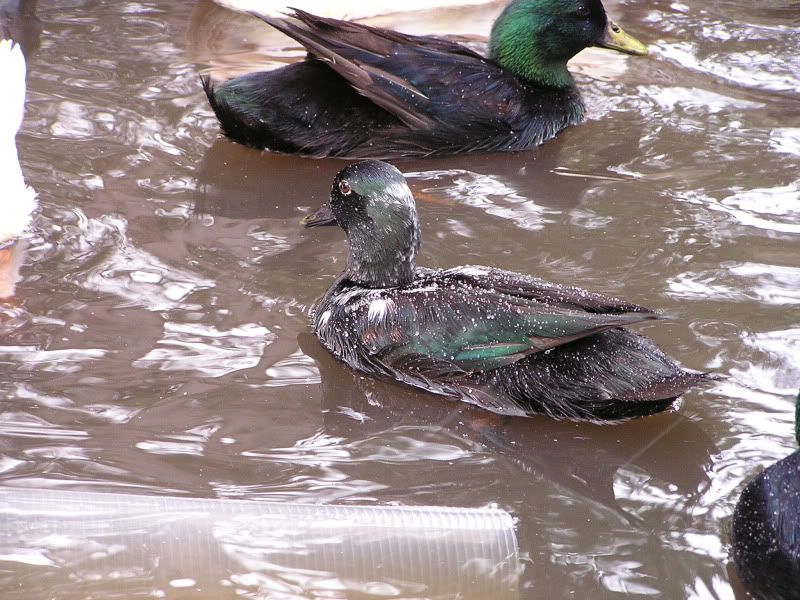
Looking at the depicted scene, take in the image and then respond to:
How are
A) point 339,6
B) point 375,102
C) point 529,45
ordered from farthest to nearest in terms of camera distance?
point 339,6, point 529,45, point 375,102

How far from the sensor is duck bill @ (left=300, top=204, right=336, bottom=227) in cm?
494

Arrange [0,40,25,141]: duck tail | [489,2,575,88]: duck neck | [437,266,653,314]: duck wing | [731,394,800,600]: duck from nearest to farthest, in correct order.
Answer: [731,394,800,600]: duck < [437,266,653,314]: duck wing < [0,40,25,141]: duck tail < [489,2,575,88]: duck neck

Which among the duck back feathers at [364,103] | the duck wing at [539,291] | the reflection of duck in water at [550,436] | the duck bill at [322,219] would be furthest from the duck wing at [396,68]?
the reflection of duck in water at [550,436]

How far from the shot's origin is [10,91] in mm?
5262

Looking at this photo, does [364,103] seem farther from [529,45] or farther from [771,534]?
[771,534]

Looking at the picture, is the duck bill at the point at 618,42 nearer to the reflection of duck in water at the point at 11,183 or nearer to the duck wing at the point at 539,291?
the duck wing at the point at 539,291

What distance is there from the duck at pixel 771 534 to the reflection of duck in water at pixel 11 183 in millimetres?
3210

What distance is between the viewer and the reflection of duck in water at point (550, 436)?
3.89 m

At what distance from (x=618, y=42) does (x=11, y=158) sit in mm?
3671

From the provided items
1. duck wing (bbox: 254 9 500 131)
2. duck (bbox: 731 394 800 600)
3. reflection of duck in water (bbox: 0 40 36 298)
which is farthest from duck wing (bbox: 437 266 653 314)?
reflection of duck in water (bbox: 0 40 36 298)

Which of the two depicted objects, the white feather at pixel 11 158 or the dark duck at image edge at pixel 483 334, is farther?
the white feather at pixel 11 158

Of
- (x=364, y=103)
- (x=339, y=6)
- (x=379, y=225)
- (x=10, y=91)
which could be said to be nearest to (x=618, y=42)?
(x=364, y=103)

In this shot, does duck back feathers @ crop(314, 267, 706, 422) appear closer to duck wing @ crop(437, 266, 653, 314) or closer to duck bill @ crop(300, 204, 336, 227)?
duck wing @ crop(437, 266, 653, 314)

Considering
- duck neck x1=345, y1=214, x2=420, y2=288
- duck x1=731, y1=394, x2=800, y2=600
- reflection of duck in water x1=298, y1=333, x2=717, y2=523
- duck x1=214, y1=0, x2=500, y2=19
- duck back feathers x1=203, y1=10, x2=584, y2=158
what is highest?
duck x1=214, y1=0, x2=500, y2=19
